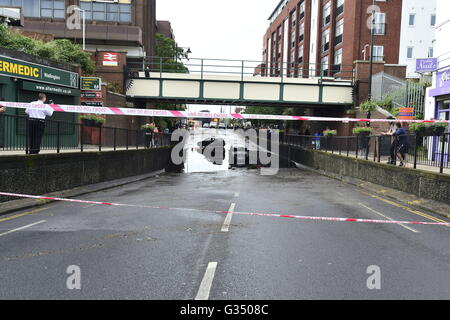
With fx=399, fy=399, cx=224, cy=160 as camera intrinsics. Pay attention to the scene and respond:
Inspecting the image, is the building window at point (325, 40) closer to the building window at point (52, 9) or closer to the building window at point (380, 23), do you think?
the building window at point (380, 23)

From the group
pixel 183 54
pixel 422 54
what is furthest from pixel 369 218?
pixel 183 54

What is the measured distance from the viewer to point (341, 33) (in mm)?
48844

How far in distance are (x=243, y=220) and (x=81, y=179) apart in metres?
7.78

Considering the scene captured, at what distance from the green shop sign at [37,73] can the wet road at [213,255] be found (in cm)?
937

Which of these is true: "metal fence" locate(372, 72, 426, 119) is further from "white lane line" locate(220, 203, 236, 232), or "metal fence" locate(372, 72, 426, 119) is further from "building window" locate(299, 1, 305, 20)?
"building window" locate(299, 1, 305, 20)

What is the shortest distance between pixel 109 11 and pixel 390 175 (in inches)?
1694

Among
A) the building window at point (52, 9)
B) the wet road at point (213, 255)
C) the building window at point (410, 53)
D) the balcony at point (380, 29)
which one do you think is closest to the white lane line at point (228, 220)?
the wet road at point (213, 255)

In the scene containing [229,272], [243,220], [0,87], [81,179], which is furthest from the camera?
[0,87]

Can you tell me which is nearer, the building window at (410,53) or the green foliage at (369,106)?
the green foliage at (369,106)

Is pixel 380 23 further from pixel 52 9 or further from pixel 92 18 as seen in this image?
pixel 52 9

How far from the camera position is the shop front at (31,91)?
11367mm

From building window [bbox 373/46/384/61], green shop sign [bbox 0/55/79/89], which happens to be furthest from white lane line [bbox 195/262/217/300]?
building window [bbox 373/46/384/61]

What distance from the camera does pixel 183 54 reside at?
65.3 m
